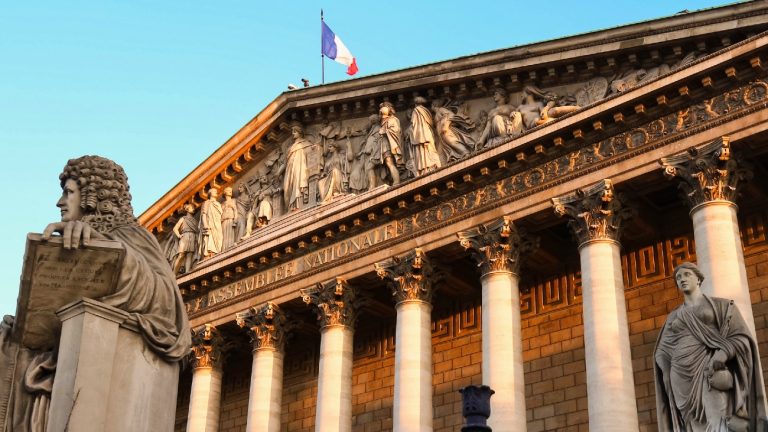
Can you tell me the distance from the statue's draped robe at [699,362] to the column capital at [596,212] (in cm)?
1082

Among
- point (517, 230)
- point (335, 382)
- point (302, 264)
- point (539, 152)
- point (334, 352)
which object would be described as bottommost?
point (335, 382)

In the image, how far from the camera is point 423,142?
21.2 m

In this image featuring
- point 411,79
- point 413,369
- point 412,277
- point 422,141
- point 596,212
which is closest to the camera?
point 596,212

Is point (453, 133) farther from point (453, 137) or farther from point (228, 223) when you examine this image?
point (228, 223)

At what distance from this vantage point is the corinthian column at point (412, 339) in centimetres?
1895

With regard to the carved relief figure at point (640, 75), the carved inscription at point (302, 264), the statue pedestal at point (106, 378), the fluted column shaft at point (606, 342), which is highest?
the carved relief figure at point (640, 75)

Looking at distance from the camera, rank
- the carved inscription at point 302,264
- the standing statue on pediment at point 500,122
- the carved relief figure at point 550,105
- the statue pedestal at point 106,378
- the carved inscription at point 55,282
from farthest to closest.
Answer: the carved inscription at point 302,264, the standing statue on pediment at point 500,122, the carved relief figure at point 550,105, the carved inscription at point 55,282, the statue pedestal at point 106,378

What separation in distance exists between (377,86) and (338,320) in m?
5.14

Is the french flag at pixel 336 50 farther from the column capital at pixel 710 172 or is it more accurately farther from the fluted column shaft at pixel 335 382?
the column capital at pixel 710 172

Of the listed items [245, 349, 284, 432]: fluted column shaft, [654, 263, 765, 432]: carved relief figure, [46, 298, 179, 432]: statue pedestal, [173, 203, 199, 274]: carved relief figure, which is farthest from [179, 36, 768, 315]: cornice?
[46, 298, 179, 432]: statue pedestal

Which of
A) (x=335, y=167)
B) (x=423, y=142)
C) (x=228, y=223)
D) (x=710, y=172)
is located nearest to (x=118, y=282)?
(x=710, y=172)

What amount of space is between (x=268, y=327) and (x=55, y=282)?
57.7ft

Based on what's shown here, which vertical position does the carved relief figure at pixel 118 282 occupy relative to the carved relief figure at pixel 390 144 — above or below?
below

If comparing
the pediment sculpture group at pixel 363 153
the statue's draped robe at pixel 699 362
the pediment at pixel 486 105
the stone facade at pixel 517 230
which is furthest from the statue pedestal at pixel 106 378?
the pediment sculpture group at pixel 363 153
